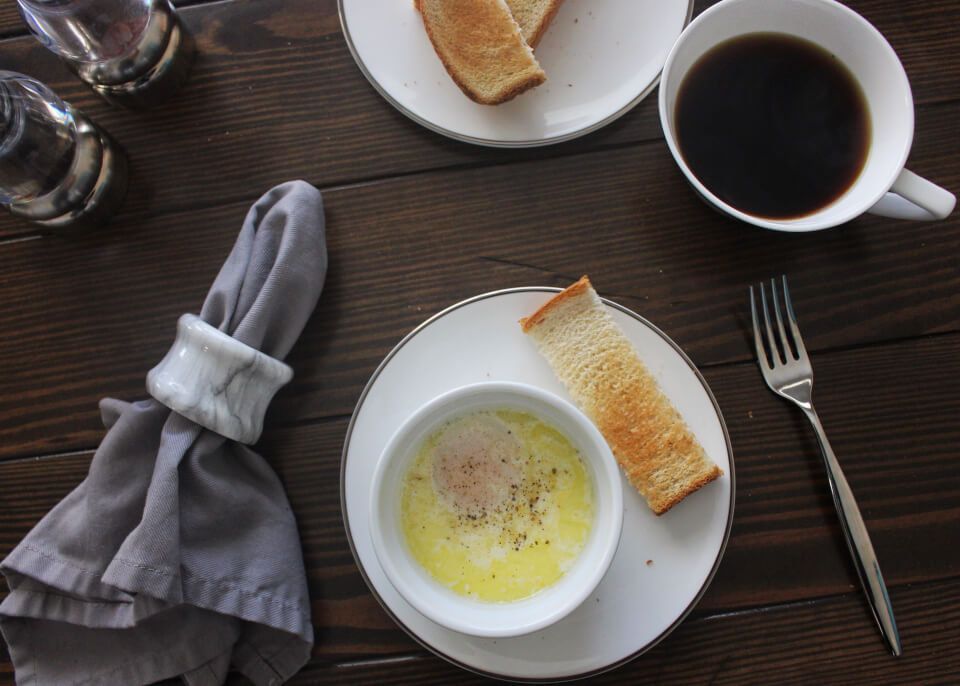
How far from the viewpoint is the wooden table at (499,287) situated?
1.04 meters

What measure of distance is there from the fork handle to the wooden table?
0.03 m

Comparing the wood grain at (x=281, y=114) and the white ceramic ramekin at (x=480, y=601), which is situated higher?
the wood grain at (x=281, y=114)

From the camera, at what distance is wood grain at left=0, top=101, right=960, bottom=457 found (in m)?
1.07

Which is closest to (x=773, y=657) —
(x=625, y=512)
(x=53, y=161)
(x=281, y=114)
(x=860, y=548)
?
(x=860, y=548)

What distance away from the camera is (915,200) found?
3.01ft

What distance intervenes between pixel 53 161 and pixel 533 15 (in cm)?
74

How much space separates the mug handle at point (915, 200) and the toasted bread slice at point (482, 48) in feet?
1.68

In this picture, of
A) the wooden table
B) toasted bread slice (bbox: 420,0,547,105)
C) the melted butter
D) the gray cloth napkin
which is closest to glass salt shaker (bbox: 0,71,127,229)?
the wooden table

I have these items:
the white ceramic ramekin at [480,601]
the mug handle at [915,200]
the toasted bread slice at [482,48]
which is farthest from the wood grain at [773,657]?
the toasted bread slice at [482,48]

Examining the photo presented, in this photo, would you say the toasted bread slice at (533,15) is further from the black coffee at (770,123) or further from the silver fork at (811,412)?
the silver fork at (811,412)

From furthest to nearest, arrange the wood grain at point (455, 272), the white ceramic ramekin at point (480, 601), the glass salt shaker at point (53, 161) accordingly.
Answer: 1. the wood grain at point (455, 272)
2. the glass salt shaker at point (53, 161)
3. the white ceramic ramekin at point (480, 601)

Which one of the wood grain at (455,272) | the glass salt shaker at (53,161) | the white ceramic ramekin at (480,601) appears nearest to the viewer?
the white ceramic ramekin at (480,601)

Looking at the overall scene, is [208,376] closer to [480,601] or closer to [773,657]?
[480,601]

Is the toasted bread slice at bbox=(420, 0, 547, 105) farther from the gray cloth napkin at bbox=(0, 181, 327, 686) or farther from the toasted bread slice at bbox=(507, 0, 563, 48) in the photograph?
the gray cloth napkin at bbox=(0, 181, 327, 686)
